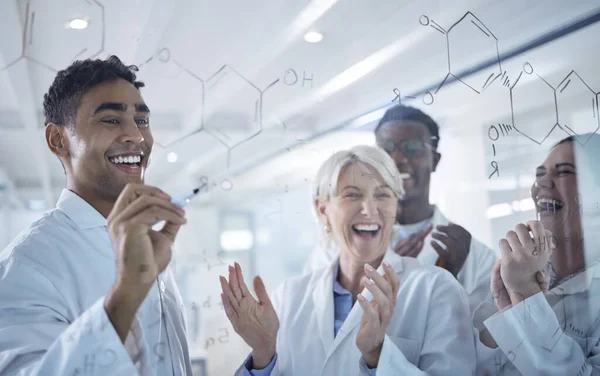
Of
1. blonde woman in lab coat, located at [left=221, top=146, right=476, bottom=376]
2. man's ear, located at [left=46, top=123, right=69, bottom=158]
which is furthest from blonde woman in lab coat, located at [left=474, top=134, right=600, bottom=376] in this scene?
man's ear, located at [left=46, top=123, right=69, bottom=158]

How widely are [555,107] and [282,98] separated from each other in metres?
0.91

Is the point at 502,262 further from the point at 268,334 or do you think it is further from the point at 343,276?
the point at 268,334

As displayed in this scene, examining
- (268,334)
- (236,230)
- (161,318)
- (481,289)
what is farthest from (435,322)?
(161,318)

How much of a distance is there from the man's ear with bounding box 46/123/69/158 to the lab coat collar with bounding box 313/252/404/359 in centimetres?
68

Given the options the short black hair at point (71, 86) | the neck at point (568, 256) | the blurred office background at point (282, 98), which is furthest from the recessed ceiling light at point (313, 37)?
the neck at point (568, 256)

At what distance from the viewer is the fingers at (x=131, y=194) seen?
0.94 metres

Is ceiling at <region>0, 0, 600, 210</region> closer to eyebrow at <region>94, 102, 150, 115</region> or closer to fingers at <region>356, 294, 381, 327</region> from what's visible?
eyebrow at <region>94, 102, 150, 115</region>

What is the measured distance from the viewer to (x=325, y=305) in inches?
52.4

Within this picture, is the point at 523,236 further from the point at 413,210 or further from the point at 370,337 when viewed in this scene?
the point at 370,337

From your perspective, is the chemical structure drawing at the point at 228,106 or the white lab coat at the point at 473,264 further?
the white lab coat at the point at 473,264

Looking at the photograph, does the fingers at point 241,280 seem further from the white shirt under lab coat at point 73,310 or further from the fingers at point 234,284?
the white shirt under lab coat at point 73,310

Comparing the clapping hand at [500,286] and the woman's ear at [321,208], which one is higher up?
the woman's ear at [321,208]

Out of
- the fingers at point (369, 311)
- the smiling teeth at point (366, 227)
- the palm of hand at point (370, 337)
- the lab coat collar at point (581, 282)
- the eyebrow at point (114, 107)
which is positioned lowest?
the palm of hand at point (370, 337)

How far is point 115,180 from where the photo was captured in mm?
1073
